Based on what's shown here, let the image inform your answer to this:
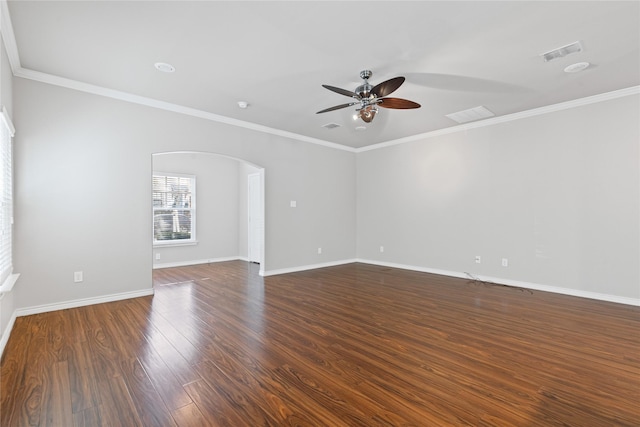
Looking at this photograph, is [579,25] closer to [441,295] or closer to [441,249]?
[441,295]

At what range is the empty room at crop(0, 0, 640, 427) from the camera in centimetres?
207

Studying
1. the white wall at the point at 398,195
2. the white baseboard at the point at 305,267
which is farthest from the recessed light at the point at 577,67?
the white baseboard at the point at 305,267

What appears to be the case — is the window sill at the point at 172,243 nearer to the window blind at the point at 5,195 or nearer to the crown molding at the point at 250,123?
the crown molding at the point at 250,123

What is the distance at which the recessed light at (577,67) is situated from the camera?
327 cm

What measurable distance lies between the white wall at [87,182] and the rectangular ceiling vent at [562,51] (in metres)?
4.42

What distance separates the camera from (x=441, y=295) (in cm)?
439

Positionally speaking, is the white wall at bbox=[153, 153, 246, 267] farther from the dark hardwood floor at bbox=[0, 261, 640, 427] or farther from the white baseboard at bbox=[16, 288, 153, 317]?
the dark hardwood floor at bbox=[0, 261, 640, 427]

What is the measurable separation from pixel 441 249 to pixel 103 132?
594cm

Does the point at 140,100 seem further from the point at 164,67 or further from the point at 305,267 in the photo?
the point at 305,267

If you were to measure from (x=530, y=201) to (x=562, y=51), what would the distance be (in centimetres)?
251

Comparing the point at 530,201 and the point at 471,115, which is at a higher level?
the point at 471,115

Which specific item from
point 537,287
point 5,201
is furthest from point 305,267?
point 5,201

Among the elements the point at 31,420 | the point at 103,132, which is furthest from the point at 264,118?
the point at 31,420

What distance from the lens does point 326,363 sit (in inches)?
94.0
